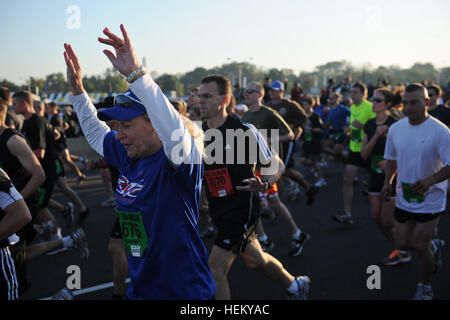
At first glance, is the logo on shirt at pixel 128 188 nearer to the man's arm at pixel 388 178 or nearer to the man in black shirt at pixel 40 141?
the man's arm at pixel 388 178

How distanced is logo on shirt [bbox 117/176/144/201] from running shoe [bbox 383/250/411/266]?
3.75 metres

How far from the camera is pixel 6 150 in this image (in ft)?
11.8

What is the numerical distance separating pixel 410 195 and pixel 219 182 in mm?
1946

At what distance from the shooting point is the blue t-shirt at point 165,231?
200 centimetres

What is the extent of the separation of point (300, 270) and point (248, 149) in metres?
1.86

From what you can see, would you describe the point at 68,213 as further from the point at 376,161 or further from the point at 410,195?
the point at 410,195

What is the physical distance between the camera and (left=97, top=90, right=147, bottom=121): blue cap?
195 cm

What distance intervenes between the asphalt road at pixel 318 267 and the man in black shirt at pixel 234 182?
655 mm

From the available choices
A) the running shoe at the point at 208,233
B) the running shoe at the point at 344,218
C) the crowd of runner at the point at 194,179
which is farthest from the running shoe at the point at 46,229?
the running shoe at the point at 344,218

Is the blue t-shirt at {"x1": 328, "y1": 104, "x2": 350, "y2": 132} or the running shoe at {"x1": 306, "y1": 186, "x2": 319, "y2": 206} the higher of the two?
the blue t-shirt at {"x1": 328, "y1": 104, "x2": 350, "y2": 132}

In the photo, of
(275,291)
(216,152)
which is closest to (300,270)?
(275,291)

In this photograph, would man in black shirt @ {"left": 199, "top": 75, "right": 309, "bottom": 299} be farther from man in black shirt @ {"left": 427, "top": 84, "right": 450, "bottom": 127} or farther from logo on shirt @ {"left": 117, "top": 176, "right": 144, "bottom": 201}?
man in black shirt @ {"left": 427, "top": 84, "right": 450, "bottom": 127}

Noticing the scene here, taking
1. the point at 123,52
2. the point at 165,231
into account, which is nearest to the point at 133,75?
the point at 123,52

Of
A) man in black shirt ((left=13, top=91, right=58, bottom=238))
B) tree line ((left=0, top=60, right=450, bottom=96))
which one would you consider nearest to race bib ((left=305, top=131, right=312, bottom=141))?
man in black shirt ((left=13, top=91, right=58, bottom=238))
